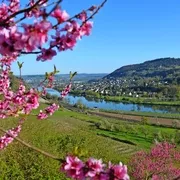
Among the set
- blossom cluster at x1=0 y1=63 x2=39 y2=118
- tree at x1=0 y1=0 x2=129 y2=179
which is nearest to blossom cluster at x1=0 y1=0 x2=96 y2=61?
tree at x1=0 y1=0 x2=129 y2=179

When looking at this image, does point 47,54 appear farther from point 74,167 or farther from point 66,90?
point 66,90

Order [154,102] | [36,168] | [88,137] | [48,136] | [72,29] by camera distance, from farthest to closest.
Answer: [154,102] → [88,137] → [48,136] → [36,168] → [72,29]

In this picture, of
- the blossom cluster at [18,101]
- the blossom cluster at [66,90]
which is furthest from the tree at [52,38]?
the blossom cluster at [66,90]

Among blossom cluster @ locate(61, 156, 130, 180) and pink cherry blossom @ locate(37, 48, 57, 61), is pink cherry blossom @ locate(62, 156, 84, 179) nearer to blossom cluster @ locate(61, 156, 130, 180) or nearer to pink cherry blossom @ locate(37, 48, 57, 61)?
blossom cluster @ locate(61, 156, 130, 180)

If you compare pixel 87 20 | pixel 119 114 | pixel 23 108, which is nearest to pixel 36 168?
pixel 23 108

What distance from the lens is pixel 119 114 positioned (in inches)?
4498

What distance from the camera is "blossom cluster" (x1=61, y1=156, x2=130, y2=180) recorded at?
101 inches

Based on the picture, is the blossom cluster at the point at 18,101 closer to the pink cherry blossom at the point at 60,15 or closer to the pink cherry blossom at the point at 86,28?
the pink cherry blossom at the point at 86,28

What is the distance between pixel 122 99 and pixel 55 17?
167477 mm

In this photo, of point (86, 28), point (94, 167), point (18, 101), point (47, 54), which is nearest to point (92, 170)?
point (94, 167)

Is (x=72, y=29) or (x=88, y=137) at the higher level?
(x=72, y=29)

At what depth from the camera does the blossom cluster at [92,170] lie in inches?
101

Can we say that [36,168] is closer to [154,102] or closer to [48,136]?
[48,136]

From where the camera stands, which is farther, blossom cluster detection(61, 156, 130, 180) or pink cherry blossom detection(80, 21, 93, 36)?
pink cherry blossom detection(80, 21, 93, 36)
